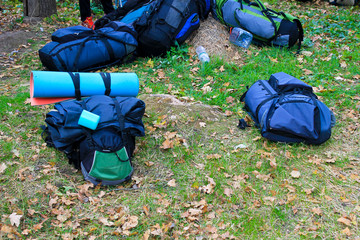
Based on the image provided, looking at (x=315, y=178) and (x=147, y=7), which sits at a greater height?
(x=147, y=7)

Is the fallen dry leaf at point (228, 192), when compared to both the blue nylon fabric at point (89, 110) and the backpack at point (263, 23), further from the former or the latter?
the backpack at point (263, 23)

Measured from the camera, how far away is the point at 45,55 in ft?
16.8

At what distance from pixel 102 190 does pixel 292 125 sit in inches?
87.4

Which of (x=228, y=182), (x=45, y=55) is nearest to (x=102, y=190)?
(x=228, y=182)

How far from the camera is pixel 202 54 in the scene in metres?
5.91

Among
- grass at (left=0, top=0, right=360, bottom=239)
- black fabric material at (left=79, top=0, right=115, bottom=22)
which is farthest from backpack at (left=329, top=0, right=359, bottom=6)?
black fabric material at (left=79, top=0, right=115, bottom=22)

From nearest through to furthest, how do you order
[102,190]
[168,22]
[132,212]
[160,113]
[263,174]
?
[132,212], [102,190], [263,174], [160,113], [168,22]

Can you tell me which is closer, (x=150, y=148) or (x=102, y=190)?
(x=102, y=190)

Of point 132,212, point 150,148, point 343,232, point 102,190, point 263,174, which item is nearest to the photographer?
point 343,232

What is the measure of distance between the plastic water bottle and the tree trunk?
3820 mm

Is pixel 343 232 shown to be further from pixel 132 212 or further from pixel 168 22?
pixel 168 22

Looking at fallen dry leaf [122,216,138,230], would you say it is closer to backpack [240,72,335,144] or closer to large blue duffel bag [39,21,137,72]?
backpack [240,72,335,144]

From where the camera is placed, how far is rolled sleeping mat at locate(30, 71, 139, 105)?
3.81 m

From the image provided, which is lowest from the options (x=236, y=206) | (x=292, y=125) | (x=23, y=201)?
(x=23, y=201)
